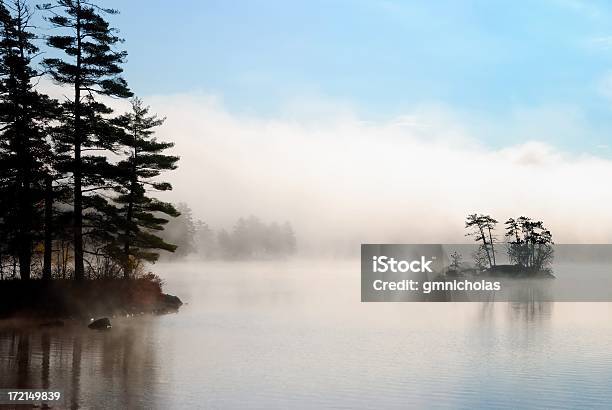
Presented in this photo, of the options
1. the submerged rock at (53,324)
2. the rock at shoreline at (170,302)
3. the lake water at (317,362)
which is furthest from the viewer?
the rock at shoreline at (170,302)

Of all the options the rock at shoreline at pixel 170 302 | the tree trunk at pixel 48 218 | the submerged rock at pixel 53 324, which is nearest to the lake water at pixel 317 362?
the submerged rock at pixel 53 324

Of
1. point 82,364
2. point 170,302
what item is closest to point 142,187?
point 170,302

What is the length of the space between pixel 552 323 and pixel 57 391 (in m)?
36.7

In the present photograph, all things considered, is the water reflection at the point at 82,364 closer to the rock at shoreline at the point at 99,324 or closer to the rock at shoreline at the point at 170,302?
the rock at shoreline at the point at 99,324

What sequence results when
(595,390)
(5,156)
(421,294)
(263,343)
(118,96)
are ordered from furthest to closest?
(421,294), (118,96), (5,156), (263,343), (595,390)

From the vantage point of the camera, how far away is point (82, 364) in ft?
85.5

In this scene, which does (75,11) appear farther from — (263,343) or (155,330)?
(263,343)

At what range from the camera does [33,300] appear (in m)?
42.6

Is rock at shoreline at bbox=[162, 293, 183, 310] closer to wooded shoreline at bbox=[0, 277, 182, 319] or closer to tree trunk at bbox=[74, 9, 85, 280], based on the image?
wooded shoreline at bbox=[0, 277, 182, 319]

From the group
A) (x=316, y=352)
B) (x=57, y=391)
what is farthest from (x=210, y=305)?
(x=57, y=391)

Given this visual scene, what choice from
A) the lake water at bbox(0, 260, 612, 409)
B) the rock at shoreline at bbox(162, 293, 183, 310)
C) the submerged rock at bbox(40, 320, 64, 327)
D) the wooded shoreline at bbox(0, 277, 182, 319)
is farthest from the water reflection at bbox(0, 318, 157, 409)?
the rock at shoreline at bbox(162, 293, 183, 310)

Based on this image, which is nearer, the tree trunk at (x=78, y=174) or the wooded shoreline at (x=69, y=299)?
the wooded shoreline at (x=69, y=299)

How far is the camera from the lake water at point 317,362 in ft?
69.9

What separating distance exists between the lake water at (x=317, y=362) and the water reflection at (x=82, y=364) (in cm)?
5
